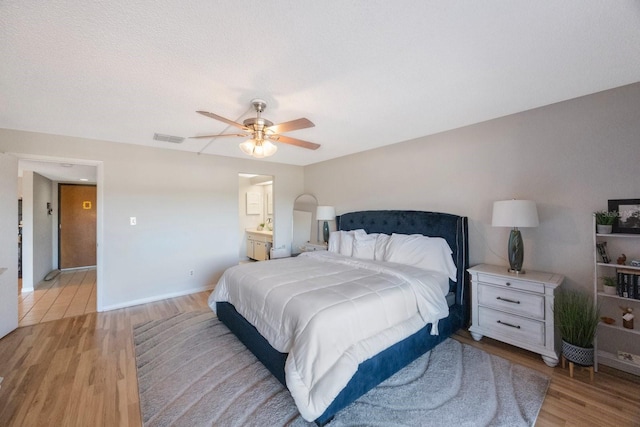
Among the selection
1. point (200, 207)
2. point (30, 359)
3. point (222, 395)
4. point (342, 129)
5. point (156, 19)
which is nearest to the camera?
point (156, 19)

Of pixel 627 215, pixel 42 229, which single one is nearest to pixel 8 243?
pixel 42 229

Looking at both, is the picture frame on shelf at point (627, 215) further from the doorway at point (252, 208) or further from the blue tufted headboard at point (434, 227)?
the doorway at point (252, 208)

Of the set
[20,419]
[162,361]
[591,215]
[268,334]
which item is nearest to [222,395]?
[268,334]

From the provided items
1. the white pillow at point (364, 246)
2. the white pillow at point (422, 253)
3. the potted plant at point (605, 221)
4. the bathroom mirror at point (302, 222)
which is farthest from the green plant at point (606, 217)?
the bathroom mirror at point (302, 222)

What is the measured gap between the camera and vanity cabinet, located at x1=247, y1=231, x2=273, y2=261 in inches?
231

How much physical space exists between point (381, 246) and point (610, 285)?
82.6 inches

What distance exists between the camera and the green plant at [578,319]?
2.12 m

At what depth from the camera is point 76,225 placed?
19.6 ft

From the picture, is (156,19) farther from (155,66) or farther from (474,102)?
(474,102)

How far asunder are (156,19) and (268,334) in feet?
7.22

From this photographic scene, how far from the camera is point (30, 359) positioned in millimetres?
2367

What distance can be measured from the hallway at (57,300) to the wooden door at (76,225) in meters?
0.75

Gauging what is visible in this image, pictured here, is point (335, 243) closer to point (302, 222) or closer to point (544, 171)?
point (302, 222)

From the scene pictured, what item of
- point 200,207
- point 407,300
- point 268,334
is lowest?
point 268,334
